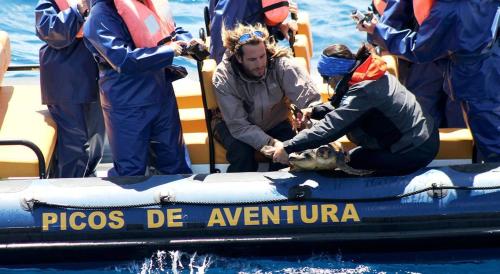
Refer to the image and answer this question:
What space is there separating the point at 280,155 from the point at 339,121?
1.23 feet

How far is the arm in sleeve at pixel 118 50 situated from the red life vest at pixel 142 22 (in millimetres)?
59

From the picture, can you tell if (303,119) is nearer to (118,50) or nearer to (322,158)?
(322,158)

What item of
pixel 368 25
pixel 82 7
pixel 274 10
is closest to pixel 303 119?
pixel 368 25

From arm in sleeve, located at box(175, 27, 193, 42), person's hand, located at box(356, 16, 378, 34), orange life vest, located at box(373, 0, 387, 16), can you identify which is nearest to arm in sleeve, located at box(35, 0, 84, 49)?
arm in sleeve, located at box(175, 27, 193, 42)

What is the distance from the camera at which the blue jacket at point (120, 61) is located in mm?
5008

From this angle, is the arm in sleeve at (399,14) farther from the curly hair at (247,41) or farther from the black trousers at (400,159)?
the black trousers at (400,159)

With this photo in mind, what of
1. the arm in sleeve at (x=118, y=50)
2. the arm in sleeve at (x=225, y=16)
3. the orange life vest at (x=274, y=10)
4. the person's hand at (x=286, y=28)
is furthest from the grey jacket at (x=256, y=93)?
the person's hand at (x=286, y=28)

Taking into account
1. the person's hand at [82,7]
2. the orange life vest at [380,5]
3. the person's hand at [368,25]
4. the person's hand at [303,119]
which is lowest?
the person's hand at [303,119]

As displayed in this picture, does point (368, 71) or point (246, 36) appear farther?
point (246, 36)

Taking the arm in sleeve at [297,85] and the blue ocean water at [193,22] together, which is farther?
the blue ocean water at [193,22]

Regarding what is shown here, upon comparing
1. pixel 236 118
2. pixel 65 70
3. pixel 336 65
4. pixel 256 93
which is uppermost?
pixel 336 65

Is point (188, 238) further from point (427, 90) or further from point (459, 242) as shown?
point (427, 90)

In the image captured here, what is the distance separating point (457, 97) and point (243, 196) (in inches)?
51.5

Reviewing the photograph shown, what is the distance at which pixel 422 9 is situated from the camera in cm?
526
